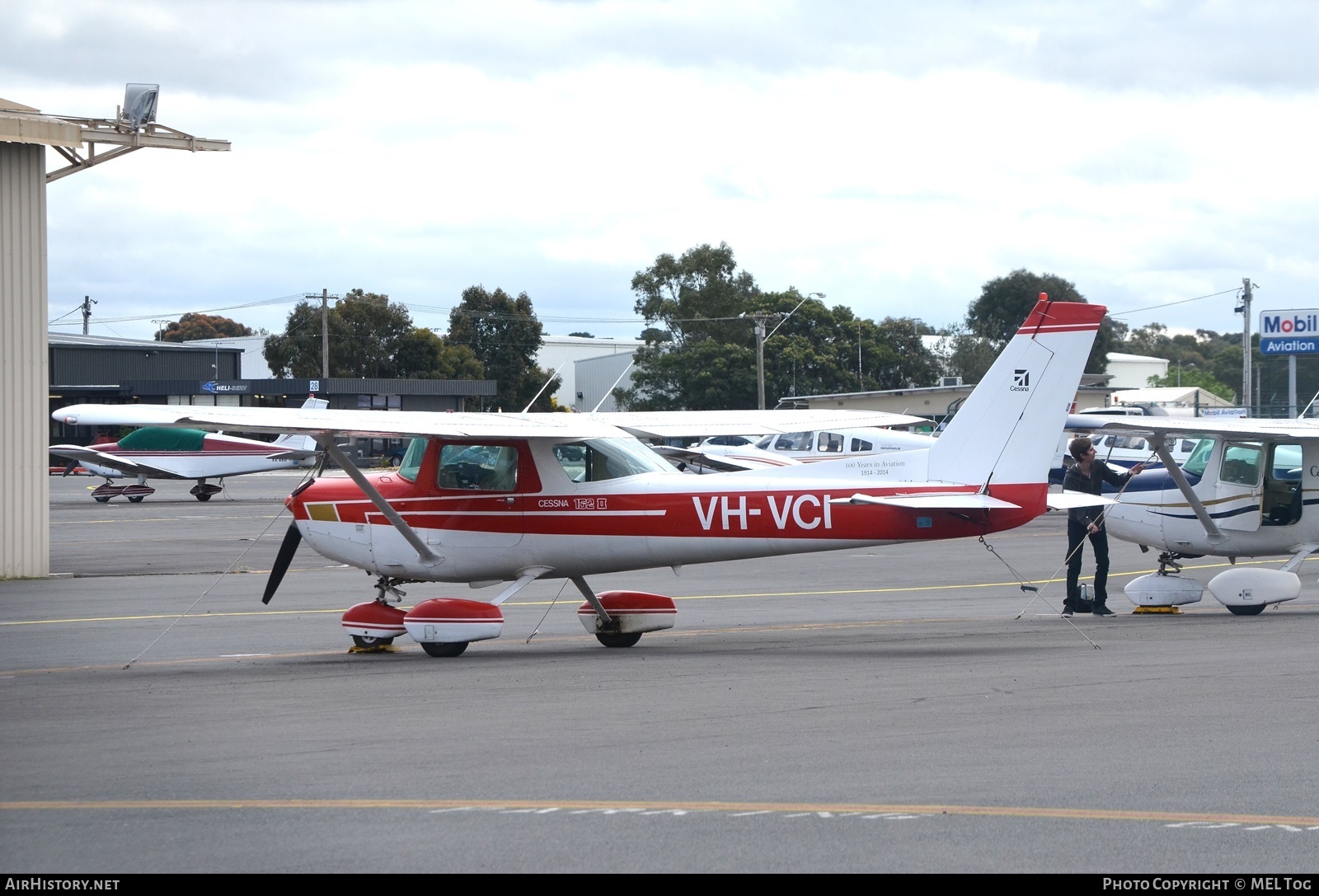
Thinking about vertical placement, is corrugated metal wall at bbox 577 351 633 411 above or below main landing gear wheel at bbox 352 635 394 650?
above

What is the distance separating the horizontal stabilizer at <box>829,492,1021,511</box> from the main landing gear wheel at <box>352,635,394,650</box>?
4.30m

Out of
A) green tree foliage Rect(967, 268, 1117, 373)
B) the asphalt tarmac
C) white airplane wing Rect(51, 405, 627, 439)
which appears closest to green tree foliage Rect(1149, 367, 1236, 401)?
green tree foliage Rect(967, 268, 1117, 373)

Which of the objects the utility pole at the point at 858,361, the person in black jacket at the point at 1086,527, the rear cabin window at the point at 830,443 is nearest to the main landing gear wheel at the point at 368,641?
the person in black jacket at the point at 1086,527

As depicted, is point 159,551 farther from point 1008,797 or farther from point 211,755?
point 1008,797

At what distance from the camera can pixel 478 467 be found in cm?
1238

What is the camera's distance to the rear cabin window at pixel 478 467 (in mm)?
12258

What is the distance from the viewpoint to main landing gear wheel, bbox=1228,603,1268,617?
14.7 metres

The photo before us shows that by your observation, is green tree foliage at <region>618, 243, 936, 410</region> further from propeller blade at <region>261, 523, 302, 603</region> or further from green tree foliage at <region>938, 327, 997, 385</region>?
propeller blade at <region>261, 523, 302, 603</region>

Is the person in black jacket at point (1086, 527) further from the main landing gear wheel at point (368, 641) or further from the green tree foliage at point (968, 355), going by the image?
the green tree foliage at point (968, 355)

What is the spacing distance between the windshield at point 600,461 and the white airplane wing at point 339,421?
0.15 meters

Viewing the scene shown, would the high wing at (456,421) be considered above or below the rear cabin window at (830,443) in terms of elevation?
above

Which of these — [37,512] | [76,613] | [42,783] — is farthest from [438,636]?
[37,512]

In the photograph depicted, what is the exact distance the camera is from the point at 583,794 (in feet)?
21.0
